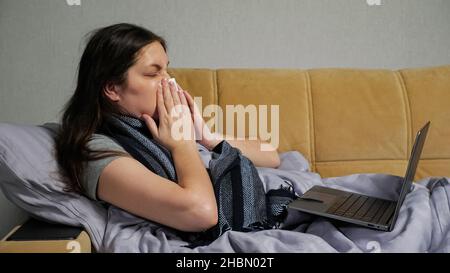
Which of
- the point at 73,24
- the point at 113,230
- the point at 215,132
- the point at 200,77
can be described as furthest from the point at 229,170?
the point at 73,24

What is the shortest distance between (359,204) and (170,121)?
0.52 metres

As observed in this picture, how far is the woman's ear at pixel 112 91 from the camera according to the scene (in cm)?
104

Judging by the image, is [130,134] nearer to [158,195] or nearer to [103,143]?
[103,143]

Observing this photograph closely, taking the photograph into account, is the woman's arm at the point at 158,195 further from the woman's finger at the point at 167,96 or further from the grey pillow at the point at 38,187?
the woman's finger at the point at 167,96

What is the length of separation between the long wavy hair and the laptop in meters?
0.52

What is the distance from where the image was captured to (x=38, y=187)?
0.93 metres

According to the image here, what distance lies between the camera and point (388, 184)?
1166 millimetres

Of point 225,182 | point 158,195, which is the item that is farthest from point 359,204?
point 158,195

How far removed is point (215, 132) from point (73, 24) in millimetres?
697

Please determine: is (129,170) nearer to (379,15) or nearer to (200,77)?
(200,77)

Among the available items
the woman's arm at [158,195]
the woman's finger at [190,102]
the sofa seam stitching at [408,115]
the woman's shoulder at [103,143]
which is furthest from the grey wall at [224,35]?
the woman's arm at [158,195]

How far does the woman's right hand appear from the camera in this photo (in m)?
1.02

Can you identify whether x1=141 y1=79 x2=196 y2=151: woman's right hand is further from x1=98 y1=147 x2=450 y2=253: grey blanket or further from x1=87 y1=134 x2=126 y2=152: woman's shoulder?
x1=98 y1=147 x2=450 y2=253: grey blanket

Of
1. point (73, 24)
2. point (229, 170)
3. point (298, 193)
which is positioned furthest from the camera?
point (73, 24)
